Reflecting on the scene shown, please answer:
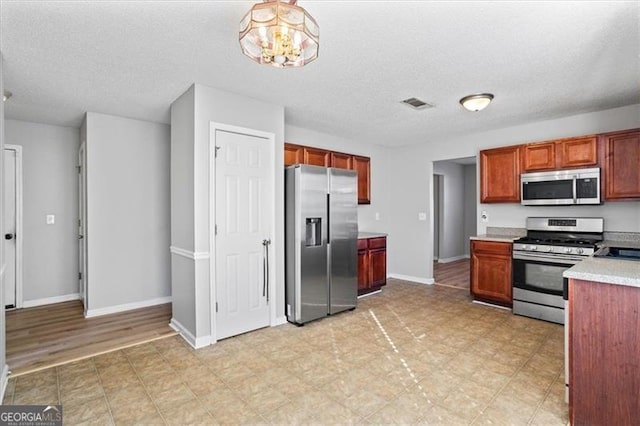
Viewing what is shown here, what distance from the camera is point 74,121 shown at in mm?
4246

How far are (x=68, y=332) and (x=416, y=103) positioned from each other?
179 inches

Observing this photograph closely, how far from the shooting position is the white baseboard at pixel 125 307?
3.95 meters

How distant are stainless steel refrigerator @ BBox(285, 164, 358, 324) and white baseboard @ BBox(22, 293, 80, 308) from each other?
127 inches

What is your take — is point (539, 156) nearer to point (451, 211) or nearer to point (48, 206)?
point (451, 211)

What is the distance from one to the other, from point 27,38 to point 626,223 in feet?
19.6

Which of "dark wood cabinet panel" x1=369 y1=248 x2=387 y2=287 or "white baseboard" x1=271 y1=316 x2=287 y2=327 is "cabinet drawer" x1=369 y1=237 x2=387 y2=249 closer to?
"dark wood cabinet panel" x1=369 y1=248 x2=387 y2=287

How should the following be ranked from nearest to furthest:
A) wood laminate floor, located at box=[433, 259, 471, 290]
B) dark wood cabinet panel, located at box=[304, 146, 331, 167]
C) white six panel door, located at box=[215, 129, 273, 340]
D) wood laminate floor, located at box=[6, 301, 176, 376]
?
wood laminate floor, located at box=[6, 301, 176, 376]
white six panel door, located at box=[215, 129, 273, 340]
dark wood cabinet panel, located at box=[304, 146, 331, 167]
wood laminate floor, located at box=[433, 259, 471, 290]

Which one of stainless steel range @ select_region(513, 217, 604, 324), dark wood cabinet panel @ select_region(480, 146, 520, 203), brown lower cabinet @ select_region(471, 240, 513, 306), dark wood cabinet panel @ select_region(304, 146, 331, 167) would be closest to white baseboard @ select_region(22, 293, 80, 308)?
dark wood cabinet panel @ select_region(304, 146, 331, 167)

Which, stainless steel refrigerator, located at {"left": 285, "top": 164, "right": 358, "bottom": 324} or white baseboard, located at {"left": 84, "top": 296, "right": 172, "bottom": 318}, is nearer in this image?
stainless steel refrigerator, located at {"left": 285, "top": 164, "right": 358, "bottom": 324}

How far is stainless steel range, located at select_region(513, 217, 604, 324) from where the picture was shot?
3586 mm

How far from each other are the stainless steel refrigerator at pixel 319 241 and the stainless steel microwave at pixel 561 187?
7.57 ft

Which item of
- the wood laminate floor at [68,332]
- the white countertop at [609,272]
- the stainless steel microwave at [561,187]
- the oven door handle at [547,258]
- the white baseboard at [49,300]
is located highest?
the stainless steel microwave at [561,187]

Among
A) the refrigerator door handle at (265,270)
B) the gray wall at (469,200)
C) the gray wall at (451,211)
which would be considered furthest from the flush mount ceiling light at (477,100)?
the gray wall at (469,200)

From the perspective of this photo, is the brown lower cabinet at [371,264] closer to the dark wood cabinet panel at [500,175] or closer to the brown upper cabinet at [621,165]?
the dark wood cabinet panel at [500,175]
